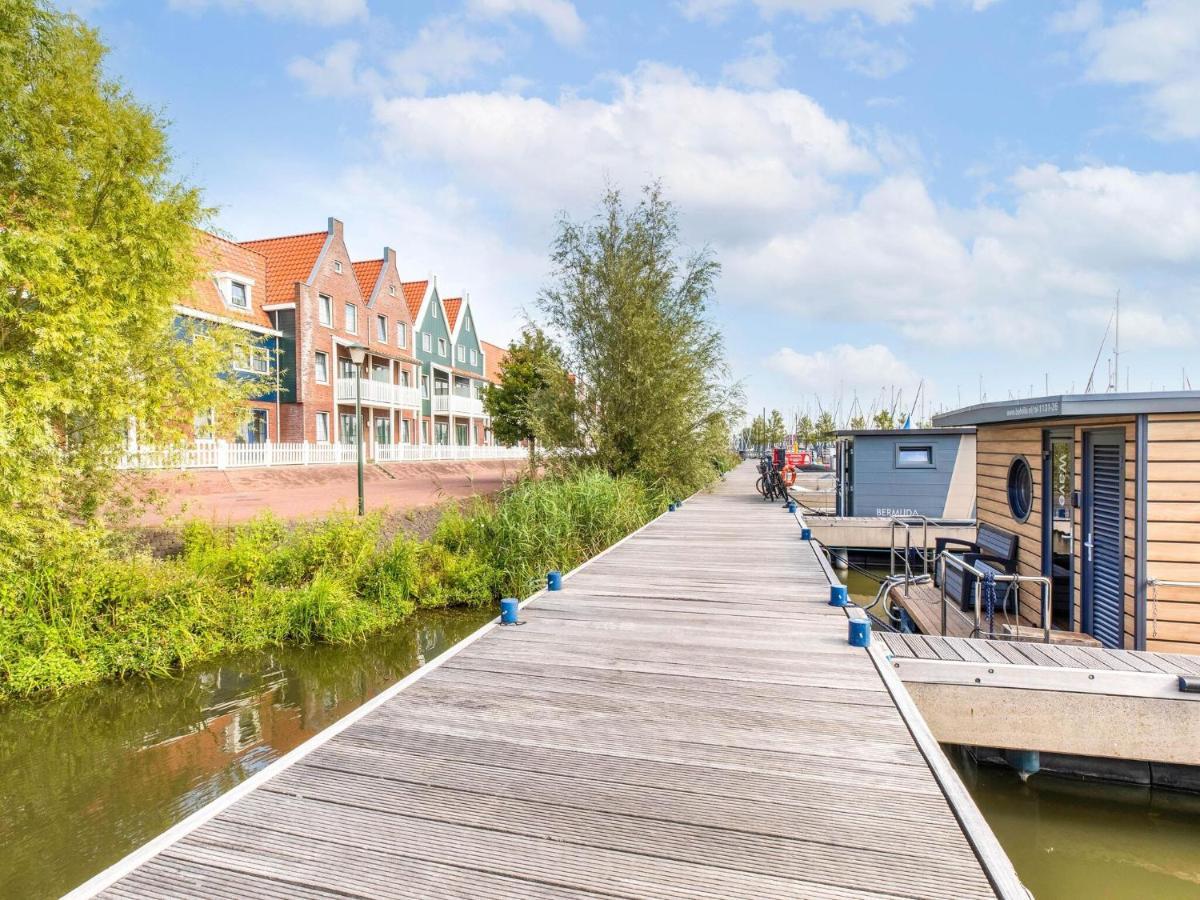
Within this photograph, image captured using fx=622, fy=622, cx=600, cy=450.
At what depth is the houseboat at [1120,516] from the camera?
195 inches

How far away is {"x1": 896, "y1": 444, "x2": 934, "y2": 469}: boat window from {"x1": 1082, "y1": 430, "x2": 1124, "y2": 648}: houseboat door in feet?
28.5

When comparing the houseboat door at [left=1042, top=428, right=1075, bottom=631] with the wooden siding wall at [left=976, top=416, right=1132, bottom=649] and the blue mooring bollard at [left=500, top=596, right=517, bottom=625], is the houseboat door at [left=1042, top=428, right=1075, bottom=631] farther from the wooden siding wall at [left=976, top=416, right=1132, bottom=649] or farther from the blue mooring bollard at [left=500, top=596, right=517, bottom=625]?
the blue mooring bollard at [left=500, top=596, right=517, bottom=625]

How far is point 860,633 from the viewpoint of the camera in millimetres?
4410

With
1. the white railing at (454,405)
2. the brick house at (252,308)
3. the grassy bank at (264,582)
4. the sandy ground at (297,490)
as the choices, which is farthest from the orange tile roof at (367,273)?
the grassy bank at (264,582)

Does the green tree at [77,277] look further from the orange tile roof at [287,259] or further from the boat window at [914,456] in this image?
the orange tile roof at [287,259]

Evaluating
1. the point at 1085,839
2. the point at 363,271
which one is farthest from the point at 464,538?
the point at 363,271

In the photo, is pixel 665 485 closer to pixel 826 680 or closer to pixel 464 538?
pixel 464 538

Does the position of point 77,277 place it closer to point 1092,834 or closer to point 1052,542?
point 1092,834

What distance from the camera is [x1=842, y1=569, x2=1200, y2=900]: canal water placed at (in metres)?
3.69

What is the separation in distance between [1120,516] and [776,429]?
67431mm

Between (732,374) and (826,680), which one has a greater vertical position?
(732,374)

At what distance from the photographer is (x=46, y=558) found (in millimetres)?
6973

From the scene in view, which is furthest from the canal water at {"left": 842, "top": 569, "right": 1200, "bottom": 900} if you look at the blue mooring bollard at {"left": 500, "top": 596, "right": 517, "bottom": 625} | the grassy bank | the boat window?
the boat window

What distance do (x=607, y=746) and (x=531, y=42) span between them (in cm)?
1008
